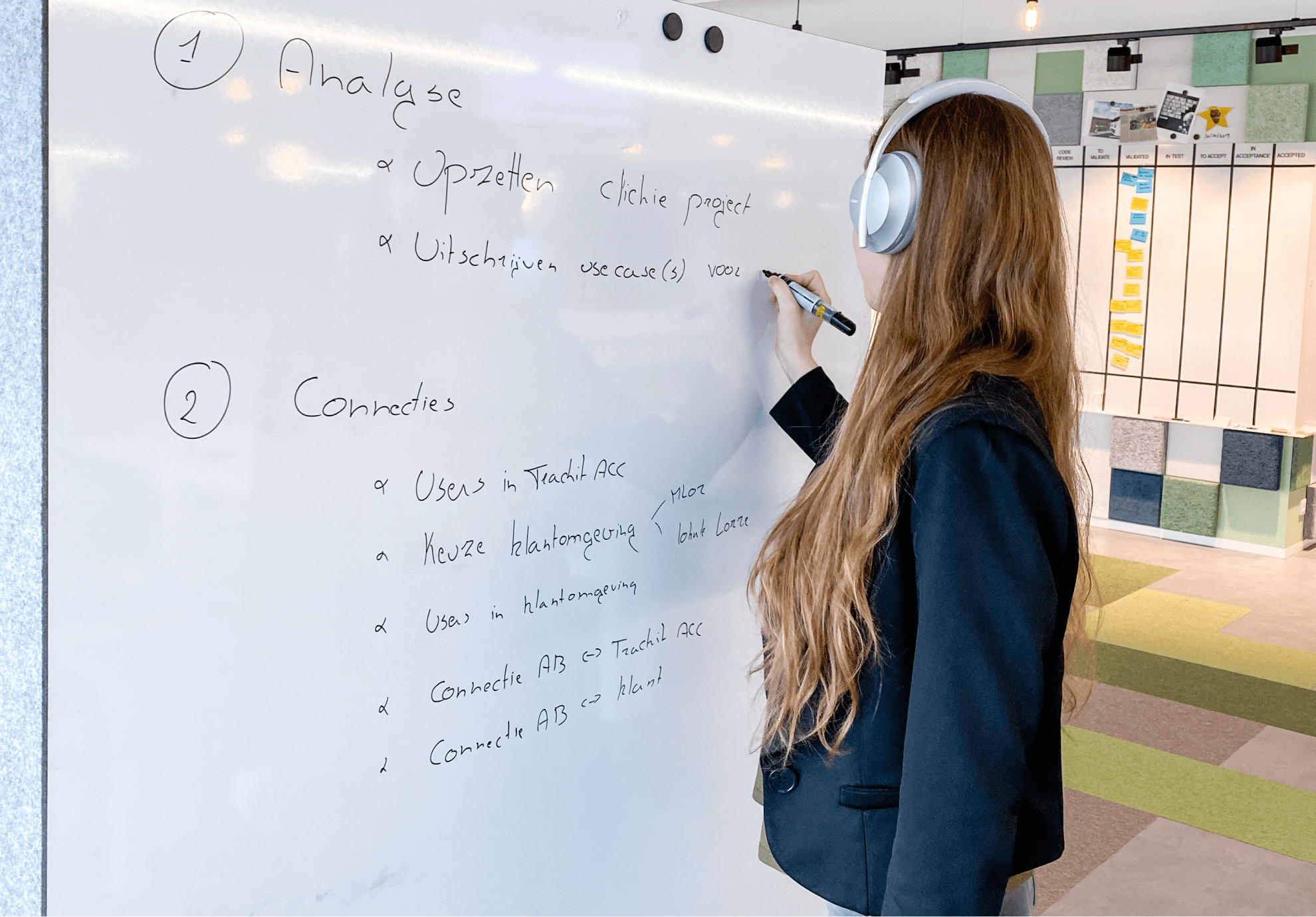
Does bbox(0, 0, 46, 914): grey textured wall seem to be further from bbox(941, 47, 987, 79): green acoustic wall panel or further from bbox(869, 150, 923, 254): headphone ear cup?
bbox(941, 47, 987, 79): green acoustic wall panel

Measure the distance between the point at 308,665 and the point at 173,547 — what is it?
0.23m

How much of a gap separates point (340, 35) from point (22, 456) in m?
0.56

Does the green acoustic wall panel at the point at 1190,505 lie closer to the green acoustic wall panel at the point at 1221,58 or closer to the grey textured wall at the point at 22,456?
the green acoustic wall panel at the point at 1221,58

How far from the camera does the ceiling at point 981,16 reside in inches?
245

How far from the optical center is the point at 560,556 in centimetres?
163

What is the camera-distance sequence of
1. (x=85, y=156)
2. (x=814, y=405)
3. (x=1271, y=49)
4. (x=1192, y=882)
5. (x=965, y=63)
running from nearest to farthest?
(x=85, y=156)
(x=814, y=405)
(x=1192, y=882)
(x=1271, y=49)
(x=965, y=63)

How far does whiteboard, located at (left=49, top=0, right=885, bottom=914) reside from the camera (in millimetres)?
1143

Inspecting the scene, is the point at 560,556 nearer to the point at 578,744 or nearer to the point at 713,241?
the point at 578,744

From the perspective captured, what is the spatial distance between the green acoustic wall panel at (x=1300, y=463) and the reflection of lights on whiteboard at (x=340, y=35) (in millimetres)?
6005

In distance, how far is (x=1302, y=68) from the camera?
604cm

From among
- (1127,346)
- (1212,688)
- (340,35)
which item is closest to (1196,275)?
(1127,346)

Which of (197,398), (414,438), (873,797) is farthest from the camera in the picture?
(414,438)

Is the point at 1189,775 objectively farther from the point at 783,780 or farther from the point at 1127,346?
the point at 1127,346

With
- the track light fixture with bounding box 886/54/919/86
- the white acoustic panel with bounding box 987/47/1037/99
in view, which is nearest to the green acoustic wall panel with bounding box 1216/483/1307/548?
the white acoustic panel with bounding box 987/47/1037/99
